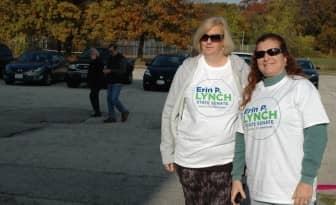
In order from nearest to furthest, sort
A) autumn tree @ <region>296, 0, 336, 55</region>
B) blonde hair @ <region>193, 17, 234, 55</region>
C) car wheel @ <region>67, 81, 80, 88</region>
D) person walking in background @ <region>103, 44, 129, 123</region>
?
blonde hair @ <region>193, 17, 234, 55</region>
person walking in background @ <region>103, 44, 129, 123</region>
car wheel @ <region>67, 81, 80, 88</region>
autumn tree @ <region>296, 0, 336, 55</region>

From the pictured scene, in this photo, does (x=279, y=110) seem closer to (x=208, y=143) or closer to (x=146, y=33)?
(x=208, y=143)

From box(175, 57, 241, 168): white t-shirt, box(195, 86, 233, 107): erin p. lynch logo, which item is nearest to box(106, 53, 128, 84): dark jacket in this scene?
box(175, 57, 241, 168): white t-shirt

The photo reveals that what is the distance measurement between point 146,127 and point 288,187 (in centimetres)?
930

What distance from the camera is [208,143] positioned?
12.4ft

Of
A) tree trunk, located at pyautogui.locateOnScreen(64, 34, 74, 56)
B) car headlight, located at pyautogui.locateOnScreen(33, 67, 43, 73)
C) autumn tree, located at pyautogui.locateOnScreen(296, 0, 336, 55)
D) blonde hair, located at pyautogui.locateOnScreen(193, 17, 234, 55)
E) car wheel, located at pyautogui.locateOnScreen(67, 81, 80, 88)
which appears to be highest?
autumn tree, located at pyautogui.locateOnScreen(296, 0, 336, 55)

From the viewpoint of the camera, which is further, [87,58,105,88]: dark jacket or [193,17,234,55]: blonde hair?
[87,58,105,88]: dark jacket

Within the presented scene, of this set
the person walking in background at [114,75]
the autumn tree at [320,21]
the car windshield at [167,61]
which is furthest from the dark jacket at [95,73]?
the autumn tree at [320,21]

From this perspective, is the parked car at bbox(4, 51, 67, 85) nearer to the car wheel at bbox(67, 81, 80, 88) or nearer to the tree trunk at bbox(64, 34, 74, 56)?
the car wheel at bbox(67, 81, 80, 88)

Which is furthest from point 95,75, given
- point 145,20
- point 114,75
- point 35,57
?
A: point 145,20

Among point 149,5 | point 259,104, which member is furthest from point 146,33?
point 259,104

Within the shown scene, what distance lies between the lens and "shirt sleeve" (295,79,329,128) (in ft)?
9.95

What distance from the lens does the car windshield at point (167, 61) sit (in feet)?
78.0

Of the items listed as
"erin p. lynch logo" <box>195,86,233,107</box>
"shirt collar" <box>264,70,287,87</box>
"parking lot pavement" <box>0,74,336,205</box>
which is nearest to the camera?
"shirt collar" <box>264,70,287,87</box>

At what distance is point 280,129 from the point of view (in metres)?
3.10
